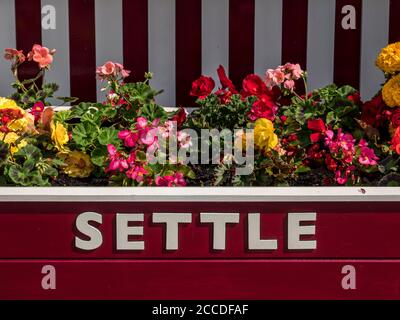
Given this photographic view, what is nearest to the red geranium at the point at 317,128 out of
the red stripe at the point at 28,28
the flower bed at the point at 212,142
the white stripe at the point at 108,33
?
the flower bed at the point at 212,142

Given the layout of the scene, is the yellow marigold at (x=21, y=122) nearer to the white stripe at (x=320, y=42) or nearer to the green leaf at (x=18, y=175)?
the green leaf at (x=18, y=175)

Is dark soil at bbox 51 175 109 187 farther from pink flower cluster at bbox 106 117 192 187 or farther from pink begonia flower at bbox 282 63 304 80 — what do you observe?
pink begonia flower at bbox 282 63 304 80

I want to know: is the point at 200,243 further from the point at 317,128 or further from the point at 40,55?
the point at 40,55

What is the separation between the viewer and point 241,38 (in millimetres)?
2234

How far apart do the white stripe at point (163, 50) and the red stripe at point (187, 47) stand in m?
0.01

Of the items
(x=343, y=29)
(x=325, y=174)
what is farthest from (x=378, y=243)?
(x=343, y=29)

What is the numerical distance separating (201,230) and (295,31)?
1.04 m

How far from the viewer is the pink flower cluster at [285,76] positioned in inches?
73.2

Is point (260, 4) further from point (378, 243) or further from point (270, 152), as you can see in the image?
point (378, 243)

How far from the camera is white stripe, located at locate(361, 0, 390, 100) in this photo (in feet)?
7.26

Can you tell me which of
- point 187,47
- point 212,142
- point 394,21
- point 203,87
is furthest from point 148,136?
point 394,21

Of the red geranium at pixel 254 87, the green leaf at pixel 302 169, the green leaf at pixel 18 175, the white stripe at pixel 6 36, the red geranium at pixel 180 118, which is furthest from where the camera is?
the white stripe at pixel 6 36

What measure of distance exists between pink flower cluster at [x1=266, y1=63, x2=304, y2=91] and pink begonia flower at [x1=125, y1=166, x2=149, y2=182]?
0.46 m
